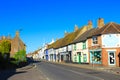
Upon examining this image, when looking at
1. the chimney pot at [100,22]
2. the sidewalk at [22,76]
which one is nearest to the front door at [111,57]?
the chimney pot at [100,22]

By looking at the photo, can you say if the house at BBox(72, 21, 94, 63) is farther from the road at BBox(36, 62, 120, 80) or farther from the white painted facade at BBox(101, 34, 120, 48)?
the road at BBox(36, 62, 120, 80)

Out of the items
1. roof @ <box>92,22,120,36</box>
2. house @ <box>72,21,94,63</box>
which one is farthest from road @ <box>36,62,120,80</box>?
house @ <box>72,21,94,63</box>

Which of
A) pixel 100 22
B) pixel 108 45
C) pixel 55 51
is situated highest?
pixel 100 22

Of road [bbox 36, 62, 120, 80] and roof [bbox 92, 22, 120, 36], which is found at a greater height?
roof [bbox 92, 22, 120, 36]

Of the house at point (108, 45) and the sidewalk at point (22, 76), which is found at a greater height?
the house at point (108, 45)

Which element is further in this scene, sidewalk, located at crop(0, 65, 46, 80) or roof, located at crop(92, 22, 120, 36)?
roof, located at crop(92, 22, 120, 36)

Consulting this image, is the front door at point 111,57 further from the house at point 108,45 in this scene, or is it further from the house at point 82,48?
the house at point 82,48

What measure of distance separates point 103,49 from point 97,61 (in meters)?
3.53

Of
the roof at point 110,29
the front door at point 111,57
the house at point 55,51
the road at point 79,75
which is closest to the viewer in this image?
the road at point 79,75

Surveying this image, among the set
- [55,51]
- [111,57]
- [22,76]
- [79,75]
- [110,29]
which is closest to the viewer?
[79,75]

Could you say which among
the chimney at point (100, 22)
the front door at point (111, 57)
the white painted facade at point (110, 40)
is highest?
the chimney at point (100, 22)

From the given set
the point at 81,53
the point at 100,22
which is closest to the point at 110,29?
the point at 100,22

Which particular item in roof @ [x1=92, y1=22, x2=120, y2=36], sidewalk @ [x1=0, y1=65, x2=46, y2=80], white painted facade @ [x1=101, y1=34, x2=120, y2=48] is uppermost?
roof @ [x1=92, y1=22, x2=120, y2=36]

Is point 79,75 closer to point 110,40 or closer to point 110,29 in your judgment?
point 110,40
